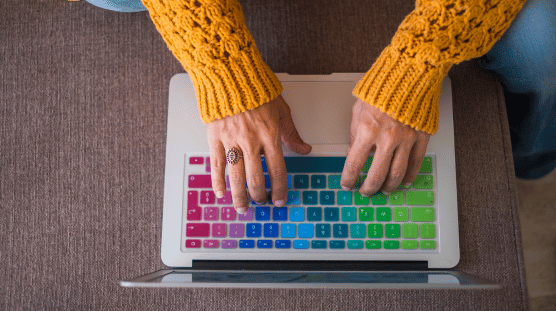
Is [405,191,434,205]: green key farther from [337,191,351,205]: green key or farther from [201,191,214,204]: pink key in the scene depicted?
[201,191,214,204]: pink key

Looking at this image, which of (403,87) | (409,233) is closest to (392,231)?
(409,233)

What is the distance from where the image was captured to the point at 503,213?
1.90ft

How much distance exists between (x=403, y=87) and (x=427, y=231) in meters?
0.24

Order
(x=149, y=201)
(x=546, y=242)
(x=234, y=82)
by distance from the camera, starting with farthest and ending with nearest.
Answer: (x=546, y=242), (x=149, y=201), (x=234, y=82)

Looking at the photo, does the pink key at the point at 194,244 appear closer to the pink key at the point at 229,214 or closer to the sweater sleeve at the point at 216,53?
the pink key at the point at 229,214

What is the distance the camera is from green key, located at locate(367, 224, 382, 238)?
55 centimetres

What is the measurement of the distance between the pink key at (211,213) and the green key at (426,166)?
351 millimetres

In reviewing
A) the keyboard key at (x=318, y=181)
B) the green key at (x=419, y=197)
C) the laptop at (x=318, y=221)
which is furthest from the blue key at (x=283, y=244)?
the green key at (x=419, y=197)

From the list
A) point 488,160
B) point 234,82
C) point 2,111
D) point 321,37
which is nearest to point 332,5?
point 321,37

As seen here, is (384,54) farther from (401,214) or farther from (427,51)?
(401,214)

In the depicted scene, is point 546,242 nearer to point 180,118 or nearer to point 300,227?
point 300,227

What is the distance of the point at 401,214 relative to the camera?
1.83ft

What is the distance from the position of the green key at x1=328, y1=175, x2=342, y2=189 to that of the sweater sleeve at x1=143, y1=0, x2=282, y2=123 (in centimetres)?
17

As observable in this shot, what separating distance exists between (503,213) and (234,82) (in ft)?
1.65
